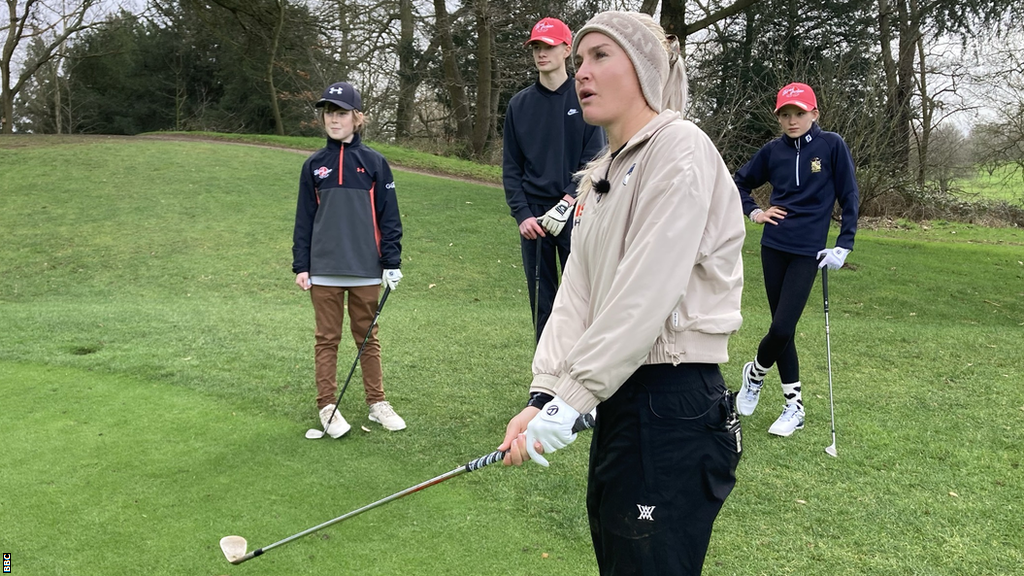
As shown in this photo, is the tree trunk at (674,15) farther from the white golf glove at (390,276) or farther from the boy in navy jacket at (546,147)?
the white golf glove at (390,276)

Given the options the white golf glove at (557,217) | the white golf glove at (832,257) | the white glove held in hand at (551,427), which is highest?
the white golf glove at (557,217)

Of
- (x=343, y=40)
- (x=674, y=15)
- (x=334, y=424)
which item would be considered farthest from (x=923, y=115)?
(x=334, y=424)

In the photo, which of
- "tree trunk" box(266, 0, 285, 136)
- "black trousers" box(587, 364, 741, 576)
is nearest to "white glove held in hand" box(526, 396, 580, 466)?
"black trousers" box(587, 364, 741, 576)

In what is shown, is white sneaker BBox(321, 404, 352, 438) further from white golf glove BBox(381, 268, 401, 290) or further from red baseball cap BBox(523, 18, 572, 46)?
red baseball cap BBox(523, 18, 572, 46)

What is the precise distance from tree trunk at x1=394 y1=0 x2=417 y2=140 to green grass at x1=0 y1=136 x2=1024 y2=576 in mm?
15068

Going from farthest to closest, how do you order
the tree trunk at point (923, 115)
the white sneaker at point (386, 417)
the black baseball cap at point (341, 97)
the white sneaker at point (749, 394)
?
1. the tree trunk at point (923, 115)
2. the white sneaker at point (749, 394)
3. the white sneaker at point (386, 417)
4. the black baseball cap at point (341, 97)

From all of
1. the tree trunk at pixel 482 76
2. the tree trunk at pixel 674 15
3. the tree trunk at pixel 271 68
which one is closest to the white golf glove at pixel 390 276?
the tree trunk at pixel 674 15

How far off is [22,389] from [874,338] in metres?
7.05

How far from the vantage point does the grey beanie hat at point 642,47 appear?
1772mm

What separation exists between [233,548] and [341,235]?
6.61 ft

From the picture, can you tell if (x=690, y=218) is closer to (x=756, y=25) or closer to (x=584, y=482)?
(x=584, y=482)

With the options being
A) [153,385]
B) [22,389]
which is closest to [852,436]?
[153,385]

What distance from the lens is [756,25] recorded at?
20.1m

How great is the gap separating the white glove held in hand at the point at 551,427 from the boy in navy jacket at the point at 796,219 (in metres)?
3.03
